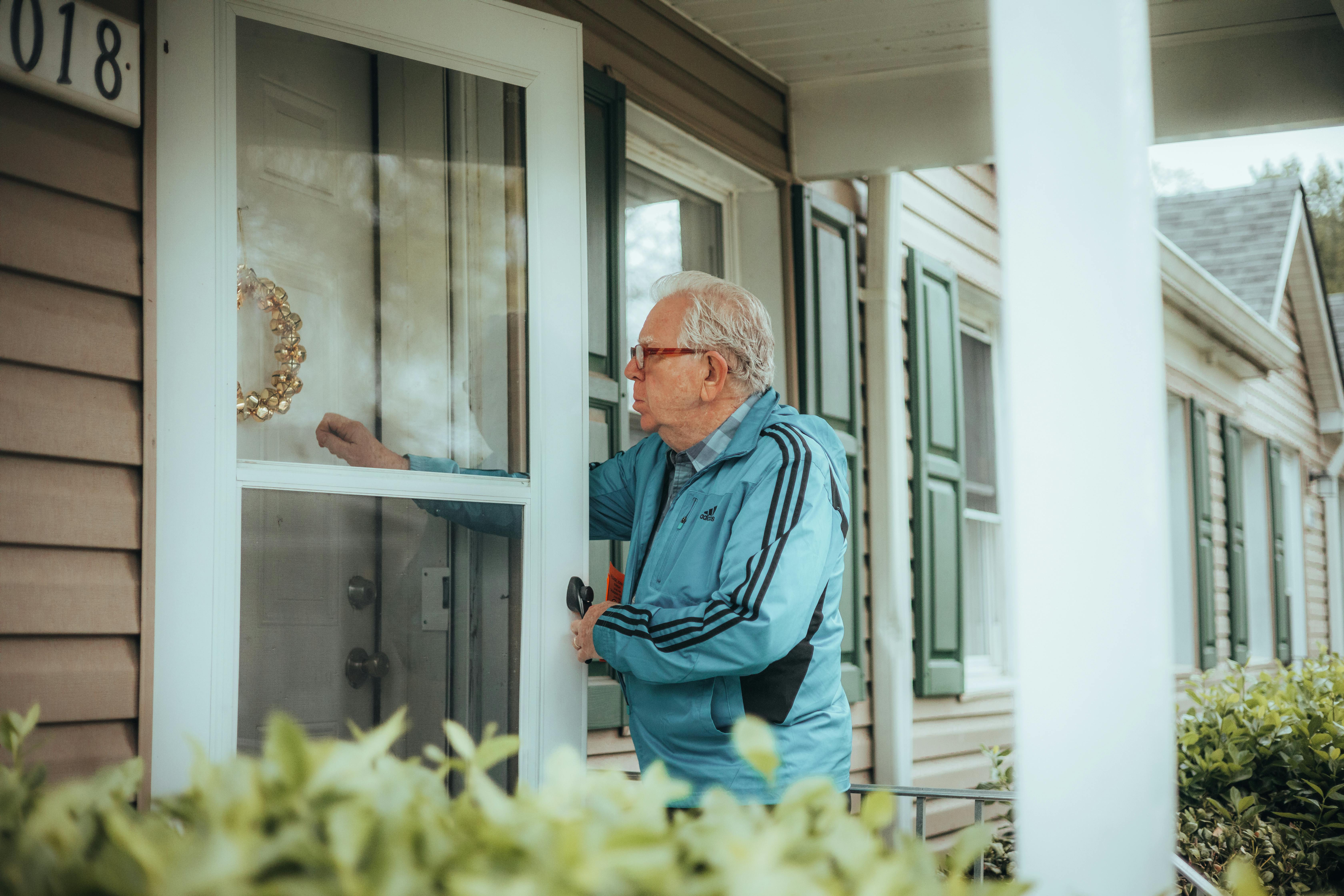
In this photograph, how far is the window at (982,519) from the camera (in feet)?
16.9

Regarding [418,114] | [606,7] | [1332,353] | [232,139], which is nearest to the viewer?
[232,139]

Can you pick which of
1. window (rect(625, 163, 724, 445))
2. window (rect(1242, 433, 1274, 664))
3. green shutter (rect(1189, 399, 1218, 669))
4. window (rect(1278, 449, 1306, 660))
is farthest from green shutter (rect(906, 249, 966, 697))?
window (rect(1278, 449, 1306, 660))

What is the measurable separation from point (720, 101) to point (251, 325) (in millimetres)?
1765

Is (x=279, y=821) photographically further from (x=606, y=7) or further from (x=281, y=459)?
(x=606, y=7)

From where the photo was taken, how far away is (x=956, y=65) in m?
3.11

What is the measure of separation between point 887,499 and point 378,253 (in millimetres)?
2309

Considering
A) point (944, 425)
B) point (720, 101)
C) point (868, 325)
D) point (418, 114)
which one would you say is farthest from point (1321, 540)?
point (418, 114)

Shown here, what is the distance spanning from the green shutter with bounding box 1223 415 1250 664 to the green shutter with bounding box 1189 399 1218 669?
48 centimetres

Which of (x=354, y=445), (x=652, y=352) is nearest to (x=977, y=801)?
(x=652, y=352)

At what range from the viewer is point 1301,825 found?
107 inches

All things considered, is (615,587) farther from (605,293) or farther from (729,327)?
(605,293)

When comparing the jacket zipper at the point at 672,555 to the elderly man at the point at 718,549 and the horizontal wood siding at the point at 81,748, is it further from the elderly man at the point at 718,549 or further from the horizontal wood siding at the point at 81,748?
Answer: the horizontal wood siding at the point at 81,748

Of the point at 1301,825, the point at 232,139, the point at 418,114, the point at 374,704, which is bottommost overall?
the point at 1301,825

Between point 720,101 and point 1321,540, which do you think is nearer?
point 720,101
